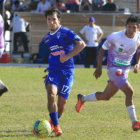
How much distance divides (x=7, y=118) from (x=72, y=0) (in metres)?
15.6

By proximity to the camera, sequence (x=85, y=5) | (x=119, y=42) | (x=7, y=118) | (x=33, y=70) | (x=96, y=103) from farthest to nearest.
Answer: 1. (x=85, y=5)
2. (x=33, y=70)
3. (x=96, y=103)
4. (x=7, y=118)
5. (x=119, y=42)

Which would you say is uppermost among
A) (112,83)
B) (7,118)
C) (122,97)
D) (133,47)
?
(133,47)

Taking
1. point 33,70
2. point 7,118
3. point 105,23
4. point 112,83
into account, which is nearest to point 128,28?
point 112,83

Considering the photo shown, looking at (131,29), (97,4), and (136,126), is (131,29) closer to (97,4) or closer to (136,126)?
(136,126)

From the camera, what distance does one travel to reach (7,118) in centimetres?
909

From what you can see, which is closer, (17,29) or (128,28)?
(128,28)

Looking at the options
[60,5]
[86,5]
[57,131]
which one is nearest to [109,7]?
[86,5]

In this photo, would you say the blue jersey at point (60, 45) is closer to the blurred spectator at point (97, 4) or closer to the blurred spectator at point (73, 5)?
the blurred spectator at point (97, 4)

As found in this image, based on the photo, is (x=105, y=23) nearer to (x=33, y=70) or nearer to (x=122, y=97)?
(x=33, y=70)

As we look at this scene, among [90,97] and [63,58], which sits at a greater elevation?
[63,58]

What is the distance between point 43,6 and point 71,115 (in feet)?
48.5

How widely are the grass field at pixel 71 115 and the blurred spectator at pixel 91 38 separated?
5.00m

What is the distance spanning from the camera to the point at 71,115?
9.62m

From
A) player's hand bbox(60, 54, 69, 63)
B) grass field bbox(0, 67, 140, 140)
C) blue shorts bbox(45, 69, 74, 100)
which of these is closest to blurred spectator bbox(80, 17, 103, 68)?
grass field bbox(0, 67, 140, 140)
